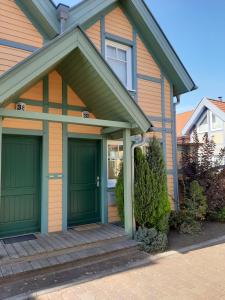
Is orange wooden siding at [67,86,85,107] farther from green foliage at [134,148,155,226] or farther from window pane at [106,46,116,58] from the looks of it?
green foliage at [134,148,155,226]

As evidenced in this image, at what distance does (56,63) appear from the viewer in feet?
14.8

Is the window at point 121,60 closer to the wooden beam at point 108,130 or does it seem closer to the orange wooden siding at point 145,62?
the orange wooden siding at point 145,62

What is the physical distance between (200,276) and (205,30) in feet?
29.8

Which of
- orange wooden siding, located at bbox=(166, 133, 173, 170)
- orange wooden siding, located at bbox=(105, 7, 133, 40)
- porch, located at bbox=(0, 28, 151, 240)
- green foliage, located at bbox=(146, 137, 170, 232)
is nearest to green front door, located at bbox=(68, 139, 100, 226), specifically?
porch, located at bbox=(0, 28, 151, 240)

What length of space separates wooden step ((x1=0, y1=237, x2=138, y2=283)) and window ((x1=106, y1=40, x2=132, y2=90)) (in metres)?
4.25

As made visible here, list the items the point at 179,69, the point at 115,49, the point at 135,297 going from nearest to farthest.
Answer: the point at 135,297
the point at 115,49
the point at 179,69

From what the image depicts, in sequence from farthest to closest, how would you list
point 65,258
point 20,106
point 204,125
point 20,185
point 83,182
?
point 204,125
point 83,182
point 20,185
point 20,106
point 65,258

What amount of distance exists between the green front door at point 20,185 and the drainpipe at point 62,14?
2.66 m

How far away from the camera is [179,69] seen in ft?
25.0

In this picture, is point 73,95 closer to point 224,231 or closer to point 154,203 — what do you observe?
point 154,203

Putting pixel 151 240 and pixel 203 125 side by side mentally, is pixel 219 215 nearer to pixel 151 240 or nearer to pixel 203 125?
pixel 151 240

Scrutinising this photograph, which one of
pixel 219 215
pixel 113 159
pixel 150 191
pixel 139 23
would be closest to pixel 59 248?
pixel 150 191

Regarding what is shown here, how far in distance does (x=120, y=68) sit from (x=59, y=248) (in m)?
5.03

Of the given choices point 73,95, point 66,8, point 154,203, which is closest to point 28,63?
point 73,95
